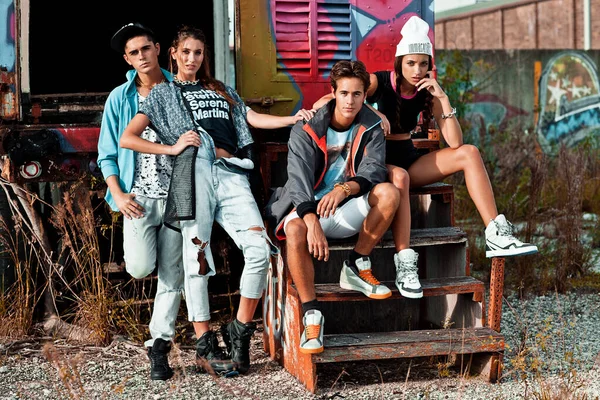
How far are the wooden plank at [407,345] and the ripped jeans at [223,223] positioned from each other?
0.55 meters

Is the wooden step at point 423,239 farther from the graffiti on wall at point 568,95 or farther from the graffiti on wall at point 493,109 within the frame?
the graffiti on wall at point 568,95

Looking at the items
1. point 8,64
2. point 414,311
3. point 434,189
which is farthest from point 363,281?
point 8,64

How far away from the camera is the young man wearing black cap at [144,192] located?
441 cm

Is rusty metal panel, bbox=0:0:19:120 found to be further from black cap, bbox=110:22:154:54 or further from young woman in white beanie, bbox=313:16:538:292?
young woman in white beanie, bbox=313:16:538:292

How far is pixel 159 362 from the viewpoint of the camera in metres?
4.47

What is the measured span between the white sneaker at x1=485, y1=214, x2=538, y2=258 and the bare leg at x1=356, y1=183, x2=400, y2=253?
609 millimetres

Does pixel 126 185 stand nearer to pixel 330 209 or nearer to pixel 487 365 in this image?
pixel 330 209

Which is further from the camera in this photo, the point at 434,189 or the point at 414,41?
the point at 434,189

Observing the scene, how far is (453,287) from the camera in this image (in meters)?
4.50

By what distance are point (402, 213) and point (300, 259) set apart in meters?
0.64

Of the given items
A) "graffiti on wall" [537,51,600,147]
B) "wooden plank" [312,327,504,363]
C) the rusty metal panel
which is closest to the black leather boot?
"wooden plank" [312,327,504,363]

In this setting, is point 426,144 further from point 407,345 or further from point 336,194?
point 407,345

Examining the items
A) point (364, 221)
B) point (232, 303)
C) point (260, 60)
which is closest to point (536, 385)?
point (364, 221)

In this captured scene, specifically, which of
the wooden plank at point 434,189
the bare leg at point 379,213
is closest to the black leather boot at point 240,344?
the bare leg at point 379,213
